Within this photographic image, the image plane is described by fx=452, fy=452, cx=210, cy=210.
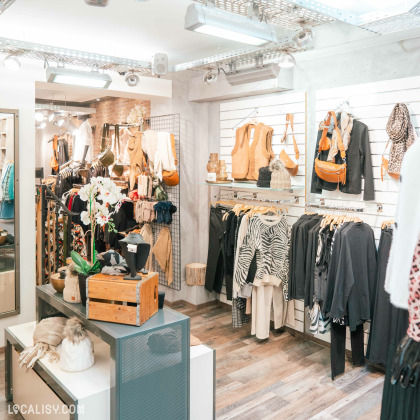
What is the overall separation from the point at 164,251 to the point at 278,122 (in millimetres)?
2113

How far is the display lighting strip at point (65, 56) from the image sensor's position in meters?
3.79

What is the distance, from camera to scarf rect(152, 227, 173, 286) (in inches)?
222

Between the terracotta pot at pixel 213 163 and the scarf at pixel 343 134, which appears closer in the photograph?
the scarf at pixel 343 134

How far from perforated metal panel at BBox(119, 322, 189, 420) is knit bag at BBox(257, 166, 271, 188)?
2.24m

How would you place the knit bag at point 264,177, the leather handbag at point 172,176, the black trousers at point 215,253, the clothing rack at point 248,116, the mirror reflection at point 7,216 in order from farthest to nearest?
the leather handbag at point 172,176 < the black trousers at point 215,253 < the clothing rack at point 248,116 < the knit bag at point 264,177 < the mirror reflection at point 7,216

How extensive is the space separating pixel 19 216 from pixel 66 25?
185cm

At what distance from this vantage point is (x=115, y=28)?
411 cm

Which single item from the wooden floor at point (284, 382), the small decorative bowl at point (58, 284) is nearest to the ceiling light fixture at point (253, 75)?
the wooden floor at point (284, 382)

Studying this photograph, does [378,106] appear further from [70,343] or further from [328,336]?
[70,343]

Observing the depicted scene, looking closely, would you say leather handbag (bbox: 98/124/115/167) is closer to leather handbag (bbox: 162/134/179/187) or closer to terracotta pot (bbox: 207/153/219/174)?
leather handbag (bbox: 162/134/179/187)

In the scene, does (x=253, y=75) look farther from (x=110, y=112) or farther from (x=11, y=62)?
(x=110, y=112)

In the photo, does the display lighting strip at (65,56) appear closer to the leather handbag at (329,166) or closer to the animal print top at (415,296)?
the leather handbag at (329,166)

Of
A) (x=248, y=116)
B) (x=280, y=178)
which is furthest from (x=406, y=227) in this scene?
(x=248, y=116)

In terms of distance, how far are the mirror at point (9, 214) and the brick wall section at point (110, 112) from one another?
2384 mm
